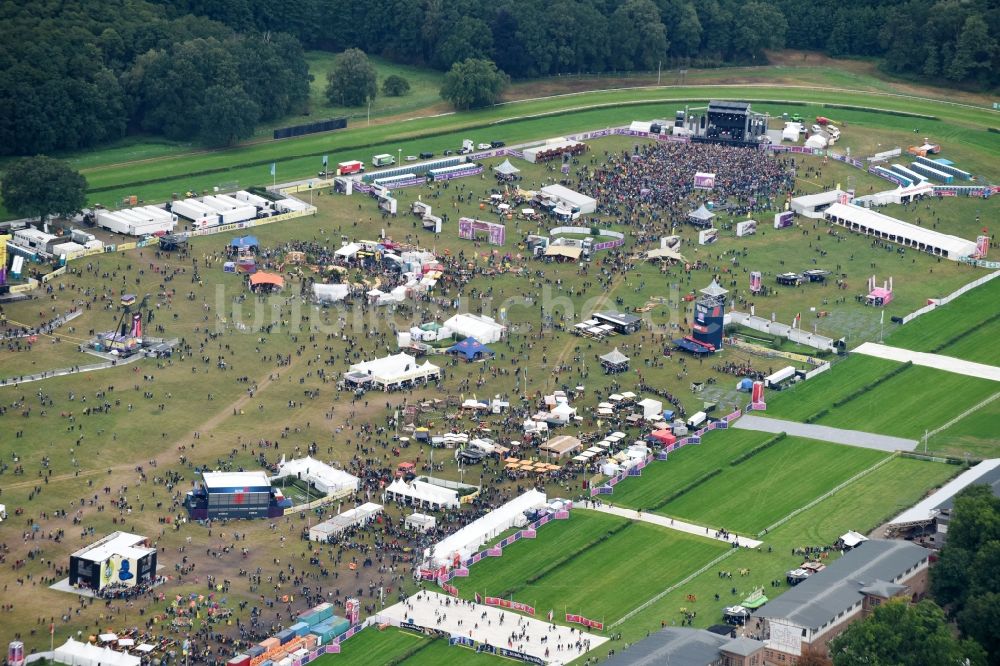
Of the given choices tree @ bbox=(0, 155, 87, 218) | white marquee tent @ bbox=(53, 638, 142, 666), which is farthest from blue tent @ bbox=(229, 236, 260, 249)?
white marquee tent @ bbox=(53, 638, 142, 666)

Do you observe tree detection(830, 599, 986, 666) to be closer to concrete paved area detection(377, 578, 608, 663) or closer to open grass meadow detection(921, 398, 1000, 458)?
concrete paved area detection(377, 578, 608, 663)

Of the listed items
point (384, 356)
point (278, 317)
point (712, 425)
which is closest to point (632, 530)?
point (712, 425)

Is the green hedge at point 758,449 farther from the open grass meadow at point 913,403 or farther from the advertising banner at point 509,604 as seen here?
the advertising banner at point 509,604

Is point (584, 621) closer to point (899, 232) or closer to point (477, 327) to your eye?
point (477, 327)

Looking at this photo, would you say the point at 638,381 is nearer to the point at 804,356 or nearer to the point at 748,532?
the point at 804,356

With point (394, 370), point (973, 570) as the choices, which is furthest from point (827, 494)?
point (394, 370)

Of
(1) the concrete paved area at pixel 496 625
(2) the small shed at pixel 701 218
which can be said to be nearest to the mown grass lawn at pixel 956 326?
(2) the small shed at pixel 701 218
